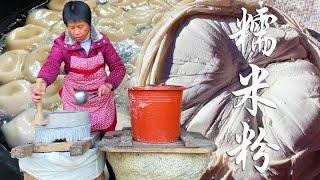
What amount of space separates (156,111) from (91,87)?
1.76 ft

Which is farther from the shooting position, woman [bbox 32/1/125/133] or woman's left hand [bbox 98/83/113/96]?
woman's left hand [bbox 98/83/113/96]

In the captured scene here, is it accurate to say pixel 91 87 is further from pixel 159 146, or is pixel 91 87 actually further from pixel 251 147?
pixel 251 147

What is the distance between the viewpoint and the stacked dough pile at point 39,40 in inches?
155

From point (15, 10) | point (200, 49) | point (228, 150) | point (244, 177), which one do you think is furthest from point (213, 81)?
point (15, 10)

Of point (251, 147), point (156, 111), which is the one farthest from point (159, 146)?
point (251, 147)

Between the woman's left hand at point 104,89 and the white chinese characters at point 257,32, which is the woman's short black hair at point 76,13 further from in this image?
the white chinese characters at point 257,32

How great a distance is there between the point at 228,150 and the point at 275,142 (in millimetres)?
379

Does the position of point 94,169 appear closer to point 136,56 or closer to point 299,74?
point 136,56

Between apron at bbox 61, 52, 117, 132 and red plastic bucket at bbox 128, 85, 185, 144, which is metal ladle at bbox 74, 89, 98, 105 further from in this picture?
red plastic bucket at bbox 128, 85, 185, 144

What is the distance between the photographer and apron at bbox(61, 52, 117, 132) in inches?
117

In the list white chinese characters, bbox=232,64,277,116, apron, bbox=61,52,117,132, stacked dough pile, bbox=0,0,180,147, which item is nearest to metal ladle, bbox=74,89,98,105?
apron, bbox=61,52,117,132

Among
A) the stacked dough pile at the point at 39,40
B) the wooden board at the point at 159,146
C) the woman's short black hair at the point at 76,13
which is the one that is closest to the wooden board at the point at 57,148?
the wooden board at the point at 159,146

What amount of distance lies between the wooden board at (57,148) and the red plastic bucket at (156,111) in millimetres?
309

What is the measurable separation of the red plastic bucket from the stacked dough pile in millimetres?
1237
